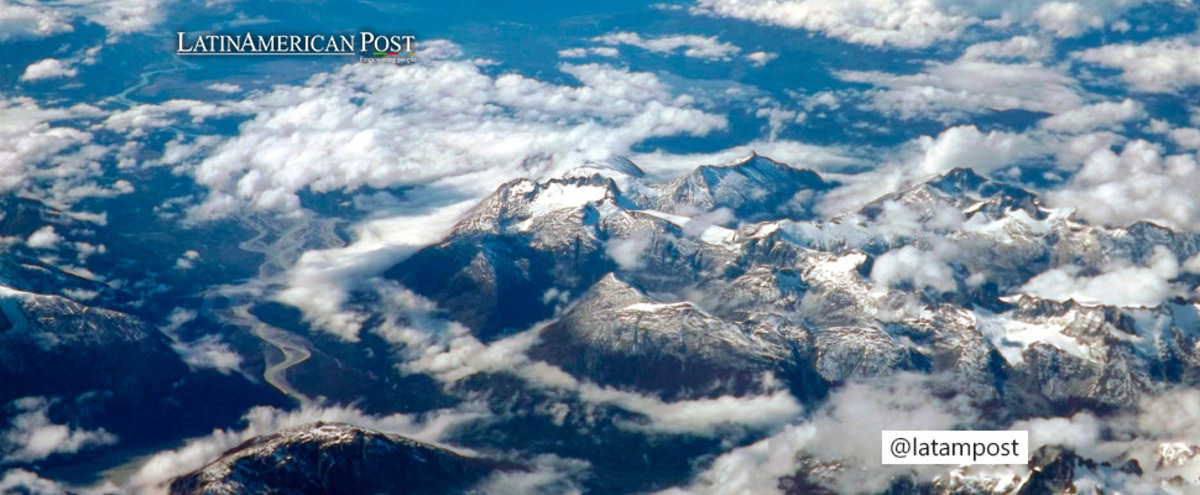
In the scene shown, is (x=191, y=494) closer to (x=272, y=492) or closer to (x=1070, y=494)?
(x=272, y=492)

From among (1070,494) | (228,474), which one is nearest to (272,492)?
(228,474)

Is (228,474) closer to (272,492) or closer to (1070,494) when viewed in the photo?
(272,492)

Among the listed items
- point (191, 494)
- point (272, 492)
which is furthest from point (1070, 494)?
point (191, 494)

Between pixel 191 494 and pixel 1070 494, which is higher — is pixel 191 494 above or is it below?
below

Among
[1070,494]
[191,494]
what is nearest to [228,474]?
[191,494]

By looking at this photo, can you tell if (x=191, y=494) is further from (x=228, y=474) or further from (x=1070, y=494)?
(x=1070, y=494)
